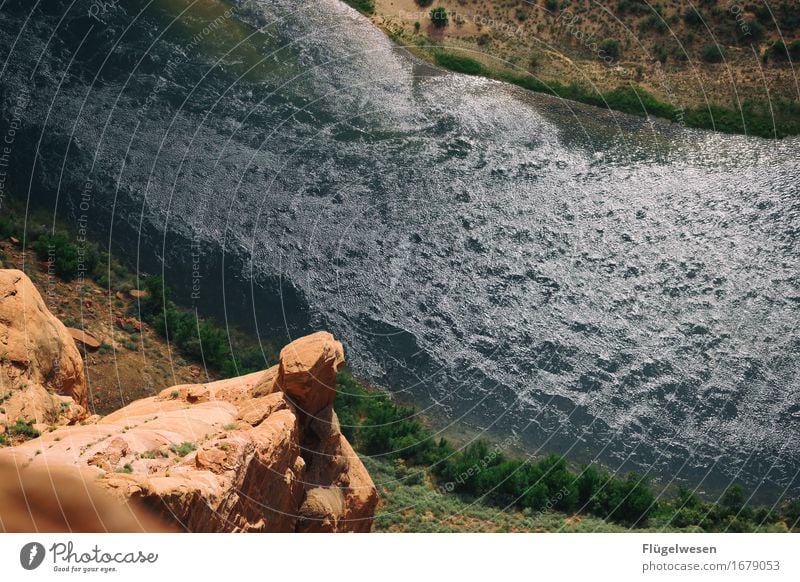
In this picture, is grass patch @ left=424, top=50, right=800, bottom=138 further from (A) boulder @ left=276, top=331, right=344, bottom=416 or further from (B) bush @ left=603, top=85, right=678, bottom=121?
(A) boulder @ left=276, top=331, right=344, bottom=416

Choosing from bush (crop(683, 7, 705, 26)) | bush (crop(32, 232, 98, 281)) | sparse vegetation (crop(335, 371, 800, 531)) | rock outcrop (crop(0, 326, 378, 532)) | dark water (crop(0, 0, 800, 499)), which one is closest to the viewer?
rock outcrop (crop(0, 326, 378, 532))

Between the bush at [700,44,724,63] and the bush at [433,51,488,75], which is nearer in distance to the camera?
the bush at [433,51,488,75]

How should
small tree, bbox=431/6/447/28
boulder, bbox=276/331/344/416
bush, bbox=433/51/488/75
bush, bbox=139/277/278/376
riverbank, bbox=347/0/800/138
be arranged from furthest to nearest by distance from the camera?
1. small tree, bbox=431/6/447/28
2. bush, bbox=433/51/488/75
3. riverbank, bbox=347/0/800/138
4. bush, bbox=139/277/278/376
5. boulder, bbox=276/331/344/416

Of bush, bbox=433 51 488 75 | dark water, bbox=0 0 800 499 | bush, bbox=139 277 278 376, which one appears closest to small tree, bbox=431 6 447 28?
bush, bbox=433 51 488 75

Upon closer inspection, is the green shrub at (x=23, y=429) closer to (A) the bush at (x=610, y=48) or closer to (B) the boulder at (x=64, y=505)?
(B) the boulder at (x=64, y=505)

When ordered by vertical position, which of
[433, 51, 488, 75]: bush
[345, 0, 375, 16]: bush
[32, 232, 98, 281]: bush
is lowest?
[32, 232, 98, 281]: bush

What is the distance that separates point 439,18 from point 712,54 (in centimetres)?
1747

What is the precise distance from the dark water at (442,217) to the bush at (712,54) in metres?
5.85

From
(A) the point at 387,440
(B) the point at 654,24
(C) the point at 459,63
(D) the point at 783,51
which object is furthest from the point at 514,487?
(D) the point at 783,51

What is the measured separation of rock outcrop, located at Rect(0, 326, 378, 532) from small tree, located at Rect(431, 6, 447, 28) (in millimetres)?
35411

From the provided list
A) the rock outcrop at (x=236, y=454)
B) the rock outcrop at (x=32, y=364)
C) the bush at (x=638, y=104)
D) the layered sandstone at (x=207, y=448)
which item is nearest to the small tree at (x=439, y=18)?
the bush at (x=638, y=104)

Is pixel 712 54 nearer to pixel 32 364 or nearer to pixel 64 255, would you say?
pixel 64 255

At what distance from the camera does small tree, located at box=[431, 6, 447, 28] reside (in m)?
79.8

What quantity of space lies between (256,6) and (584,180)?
952 inches
